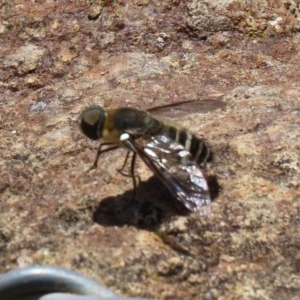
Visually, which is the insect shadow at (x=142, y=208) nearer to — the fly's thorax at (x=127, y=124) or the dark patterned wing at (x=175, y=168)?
the dark patterned wing at (x=175, y=168)

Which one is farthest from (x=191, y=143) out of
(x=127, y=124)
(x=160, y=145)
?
(x=127, y=124)

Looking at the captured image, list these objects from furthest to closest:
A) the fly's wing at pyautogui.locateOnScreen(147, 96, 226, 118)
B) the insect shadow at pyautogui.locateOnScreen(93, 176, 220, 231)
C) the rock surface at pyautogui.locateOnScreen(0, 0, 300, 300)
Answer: the fly's wing at pyautogui.locateOnScreen(147, 96, 226, 118) → the insect shadow at pyautogui.locateOnScreen(93, 176, 220, 231) → the rock surface at pyautogui.locateOnScreen(0, 0, 300, 300)

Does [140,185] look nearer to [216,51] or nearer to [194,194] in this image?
[194,194]

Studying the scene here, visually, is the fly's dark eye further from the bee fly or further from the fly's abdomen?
the fly's abdomen

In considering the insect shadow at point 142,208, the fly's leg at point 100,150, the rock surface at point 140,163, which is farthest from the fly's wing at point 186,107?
the insect shadow at point 142,208

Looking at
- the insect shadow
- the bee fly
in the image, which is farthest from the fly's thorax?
the insect shadow

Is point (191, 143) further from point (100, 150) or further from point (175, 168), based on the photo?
point (100, 150)

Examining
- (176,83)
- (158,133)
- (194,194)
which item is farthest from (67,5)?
(194,194)
